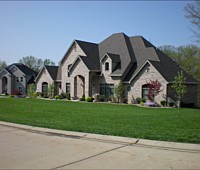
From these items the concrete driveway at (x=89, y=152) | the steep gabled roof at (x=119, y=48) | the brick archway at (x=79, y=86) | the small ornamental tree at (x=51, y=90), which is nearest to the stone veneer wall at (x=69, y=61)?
the brick archway at (x=79, y=86)

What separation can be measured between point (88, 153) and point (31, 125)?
5.92 meters

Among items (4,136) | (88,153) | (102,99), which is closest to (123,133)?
(88,153)

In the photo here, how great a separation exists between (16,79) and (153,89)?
36251mm

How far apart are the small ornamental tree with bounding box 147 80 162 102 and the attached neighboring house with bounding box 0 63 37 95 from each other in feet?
105

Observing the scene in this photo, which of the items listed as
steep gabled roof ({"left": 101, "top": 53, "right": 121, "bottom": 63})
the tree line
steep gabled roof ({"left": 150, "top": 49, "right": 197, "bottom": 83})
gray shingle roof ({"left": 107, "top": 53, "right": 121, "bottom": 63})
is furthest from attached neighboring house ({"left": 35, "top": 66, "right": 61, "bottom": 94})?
the tree line

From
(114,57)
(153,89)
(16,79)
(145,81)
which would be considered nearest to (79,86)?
(114,57)

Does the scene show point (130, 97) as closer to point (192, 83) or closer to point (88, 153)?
point (192, 83)

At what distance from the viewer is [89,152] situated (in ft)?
25.2

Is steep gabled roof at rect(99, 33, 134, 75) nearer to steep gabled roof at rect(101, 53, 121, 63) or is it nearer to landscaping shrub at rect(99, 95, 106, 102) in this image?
steep gabled roof at rect(101, 53, 121, 63)

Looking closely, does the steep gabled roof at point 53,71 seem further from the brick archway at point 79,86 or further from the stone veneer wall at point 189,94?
the stone veneer wall at point 189,94

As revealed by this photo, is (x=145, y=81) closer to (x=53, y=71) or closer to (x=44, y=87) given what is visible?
(x=53, y=71)

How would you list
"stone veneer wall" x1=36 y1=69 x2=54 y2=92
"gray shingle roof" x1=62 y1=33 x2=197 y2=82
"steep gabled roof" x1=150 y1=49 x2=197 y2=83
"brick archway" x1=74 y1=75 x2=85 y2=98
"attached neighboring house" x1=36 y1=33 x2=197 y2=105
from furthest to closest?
"stone veneer wall" x1=36 y1=69 x2=54 y2=92 < "brick archway" x1=74 y1=75 x2=85 y2=98 < "gray shingle roof" x1=62 y1=33 x2=197 y2=82 < "attached neighboring house" x1=36 y1=33 x2=197 y2=105 < "steep gabled roof" x1=150 y1=49 x2=197 y2=83

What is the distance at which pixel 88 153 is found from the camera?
298 inches

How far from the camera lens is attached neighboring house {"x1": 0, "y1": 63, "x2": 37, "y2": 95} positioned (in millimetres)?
55438
